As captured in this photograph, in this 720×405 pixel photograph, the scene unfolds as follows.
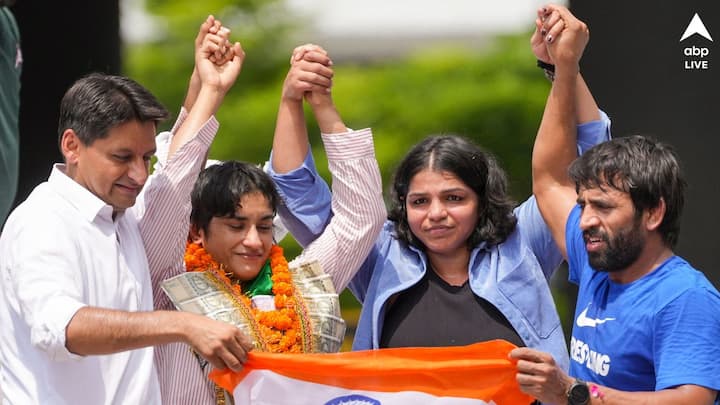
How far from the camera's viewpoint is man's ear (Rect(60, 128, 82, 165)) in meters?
3.28

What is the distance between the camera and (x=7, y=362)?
320 cm

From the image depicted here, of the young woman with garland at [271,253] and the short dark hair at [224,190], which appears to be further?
the short dark hair at [224,190]

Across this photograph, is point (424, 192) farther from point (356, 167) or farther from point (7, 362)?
point (7, 362)

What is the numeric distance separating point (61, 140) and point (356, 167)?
89cm

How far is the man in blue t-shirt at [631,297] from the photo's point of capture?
10.4 feet

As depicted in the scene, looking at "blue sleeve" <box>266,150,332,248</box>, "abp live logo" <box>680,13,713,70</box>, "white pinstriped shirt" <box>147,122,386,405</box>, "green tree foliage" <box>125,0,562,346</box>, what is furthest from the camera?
"green tree foliage" <box>125,0,562,346</box>

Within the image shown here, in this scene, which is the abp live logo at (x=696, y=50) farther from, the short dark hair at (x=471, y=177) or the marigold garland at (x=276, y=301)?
the marigold garland at (x=276, y=301)

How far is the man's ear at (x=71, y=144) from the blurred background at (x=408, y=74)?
2.25m

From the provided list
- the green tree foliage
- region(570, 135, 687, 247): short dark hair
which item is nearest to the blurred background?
the green tree foliage

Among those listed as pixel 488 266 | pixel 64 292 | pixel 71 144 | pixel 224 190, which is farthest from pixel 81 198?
pixel 488 266

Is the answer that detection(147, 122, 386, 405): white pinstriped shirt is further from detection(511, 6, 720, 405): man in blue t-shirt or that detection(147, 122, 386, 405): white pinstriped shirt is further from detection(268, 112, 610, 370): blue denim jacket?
detection(511, 6, 720, 405): man in blue t-shirt

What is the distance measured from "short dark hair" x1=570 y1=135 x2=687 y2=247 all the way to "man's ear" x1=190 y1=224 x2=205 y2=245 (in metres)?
1.10

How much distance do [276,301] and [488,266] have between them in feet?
2.09

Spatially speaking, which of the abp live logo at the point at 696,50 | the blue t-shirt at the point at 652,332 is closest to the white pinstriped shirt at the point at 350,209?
the blue t-shirt at the point at 652,332
